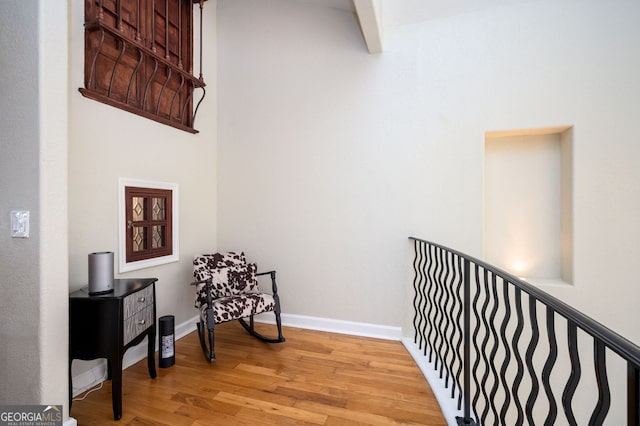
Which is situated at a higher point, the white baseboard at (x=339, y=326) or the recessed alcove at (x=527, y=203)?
the recessed alcove at (x=527, y=203)

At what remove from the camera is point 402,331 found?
2850mm

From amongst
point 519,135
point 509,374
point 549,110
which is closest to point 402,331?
point 509,374

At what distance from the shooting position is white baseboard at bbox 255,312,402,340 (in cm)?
288

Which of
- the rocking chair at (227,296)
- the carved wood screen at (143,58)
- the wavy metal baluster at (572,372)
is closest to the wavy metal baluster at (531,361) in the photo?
the wavy metal baluster at (572,372)

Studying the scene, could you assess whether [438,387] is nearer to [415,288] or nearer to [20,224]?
[415,288]

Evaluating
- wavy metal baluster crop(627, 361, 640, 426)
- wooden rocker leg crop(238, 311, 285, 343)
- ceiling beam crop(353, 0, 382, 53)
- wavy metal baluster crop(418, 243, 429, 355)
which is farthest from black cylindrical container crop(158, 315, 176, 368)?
ceiling beam crop(353, 0, 382, 53)

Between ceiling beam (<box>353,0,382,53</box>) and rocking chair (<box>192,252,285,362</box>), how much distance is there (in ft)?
7.51

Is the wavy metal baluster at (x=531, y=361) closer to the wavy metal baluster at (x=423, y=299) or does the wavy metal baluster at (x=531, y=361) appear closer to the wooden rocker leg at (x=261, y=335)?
the wavy metal baluster at (x=423, y=299)

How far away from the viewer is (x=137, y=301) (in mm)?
1988

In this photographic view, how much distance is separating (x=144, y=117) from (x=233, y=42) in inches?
57.9

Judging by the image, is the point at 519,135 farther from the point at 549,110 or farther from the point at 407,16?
the point at 407,16

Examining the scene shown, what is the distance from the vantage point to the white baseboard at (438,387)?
175 centimetres

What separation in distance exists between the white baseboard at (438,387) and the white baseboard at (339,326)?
23 centimetres

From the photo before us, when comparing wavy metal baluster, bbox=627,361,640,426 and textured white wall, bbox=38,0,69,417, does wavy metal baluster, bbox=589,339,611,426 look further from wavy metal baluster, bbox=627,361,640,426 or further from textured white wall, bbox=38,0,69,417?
textured white wall, bbox=38,0,69,417
